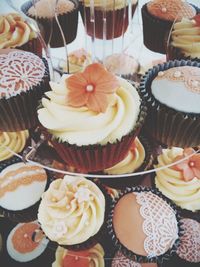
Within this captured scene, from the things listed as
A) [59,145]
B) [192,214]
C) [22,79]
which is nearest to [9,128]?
[22,79]

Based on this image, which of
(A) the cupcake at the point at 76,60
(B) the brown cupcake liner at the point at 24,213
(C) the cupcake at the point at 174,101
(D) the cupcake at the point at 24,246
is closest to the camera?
(C) the cupcake at the point at 174,101

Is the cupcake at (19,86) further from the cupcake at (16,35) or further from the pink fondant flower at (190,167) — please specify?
the pink fondant flower at (190,167)

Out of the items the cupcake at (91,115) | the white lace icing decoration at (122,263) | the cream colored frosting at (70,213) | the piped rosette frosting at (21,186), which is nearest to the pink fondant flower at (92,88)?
the cupcake at (91,115)

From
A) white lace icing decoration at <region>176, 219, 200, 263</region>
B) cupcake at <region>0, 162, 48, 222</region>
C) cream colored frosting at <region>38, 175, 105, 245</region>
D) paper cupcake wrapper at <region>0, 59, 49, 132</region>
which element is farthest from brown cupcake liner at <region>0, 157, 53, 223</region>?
white lace icing decoration at <region>176, 219, 200, 263</region>

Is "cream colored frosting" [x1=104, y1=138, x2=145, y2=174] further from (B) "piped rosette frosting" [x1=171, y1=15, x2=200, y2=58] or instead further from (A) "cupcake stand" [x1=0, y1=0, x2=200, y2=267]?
(B) "piped rosette frosting" [x1=171, y1=15, x2=200, y2=58]

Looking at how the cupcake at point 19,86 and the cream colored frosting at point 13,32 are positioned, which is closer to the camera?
the cupcake at point 19,86

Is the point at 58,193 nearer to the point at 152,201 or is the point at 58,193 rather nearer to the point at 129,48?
the point at 152,201

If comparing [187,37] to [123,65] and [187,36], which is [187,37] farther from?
[123,65]
